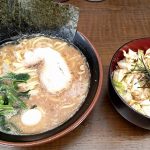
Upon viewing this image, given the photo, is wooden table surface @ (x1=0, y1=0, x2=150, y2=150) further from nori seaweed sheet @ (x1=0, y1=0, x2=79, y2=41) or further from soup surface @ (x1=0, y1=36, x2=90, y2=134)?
nori seaweed sheet @ (x1=0, y1=0, x2=79, y2=41)

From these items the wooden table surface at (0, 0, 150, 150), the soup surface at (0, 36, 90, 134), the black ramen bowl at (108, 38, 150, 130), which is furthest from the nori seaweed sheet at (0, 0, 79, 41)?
the black ramen bowl at (108, 38, 150, 130)

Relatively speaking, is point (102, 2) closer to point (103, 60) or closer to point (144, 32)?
point (144, 32)

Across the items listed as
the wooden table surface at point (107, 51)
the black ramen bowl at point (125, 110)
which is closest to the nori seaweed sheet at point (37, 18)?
the wooden table surface at point (107, 51)

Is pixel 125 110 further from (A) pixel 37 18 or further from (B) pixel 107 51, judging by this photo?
(A) pixel 37 18

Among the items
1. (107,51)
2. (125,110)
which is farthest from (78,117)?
(107,51)

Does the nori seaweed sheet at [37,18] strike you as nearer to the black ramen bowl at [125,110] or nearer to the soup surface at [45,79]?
the soup surface at [45,79]
